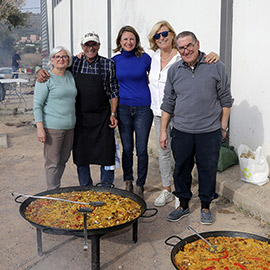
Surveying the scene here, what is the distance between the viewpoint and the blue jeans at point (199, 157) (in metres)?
4.00

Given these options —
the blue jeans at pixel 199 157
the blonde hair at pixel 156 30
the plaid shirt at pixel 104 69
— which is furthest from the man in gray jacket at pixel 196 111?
A: the plaid shirt at pixel 104 69

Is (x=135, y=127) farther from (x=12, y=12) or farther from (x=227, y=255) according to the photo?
(x=12, y=12)

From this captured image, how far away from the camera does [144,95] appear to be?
183 inches

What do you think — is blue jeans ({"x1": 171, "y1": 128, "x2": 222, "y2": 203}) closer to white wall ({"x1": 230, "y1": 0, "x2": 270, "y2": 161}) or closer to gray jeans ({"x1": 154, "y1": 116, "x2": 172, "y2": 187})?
gray jeans ({"x1": 154, "y1": 116, "x2": 172, "y2": 187})

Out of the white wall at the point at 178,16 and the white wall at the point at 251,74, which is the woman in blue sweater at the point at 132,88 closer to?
the white wall at the point at 251,74

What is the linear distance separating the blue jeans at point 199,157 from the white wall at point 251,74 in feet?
5.03

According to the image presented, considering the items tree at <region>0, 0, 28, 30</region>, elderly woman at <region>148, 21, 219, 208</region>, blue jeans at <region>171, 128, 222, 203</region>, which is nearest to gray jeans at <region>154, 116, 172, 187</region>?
elderly woman at <region>148, 21, 219, 208</region>

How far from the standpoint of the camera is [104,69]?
4.43m

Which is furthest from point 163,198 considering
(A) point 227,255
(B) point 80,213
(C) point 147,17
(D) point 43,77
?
(C) point 147,17

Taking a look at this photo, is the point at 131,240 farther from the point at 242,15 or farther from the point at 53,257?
the point at 242,15

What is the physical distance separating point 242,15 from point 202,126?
7.93 ft

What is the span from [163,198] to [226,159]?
4.10 feet

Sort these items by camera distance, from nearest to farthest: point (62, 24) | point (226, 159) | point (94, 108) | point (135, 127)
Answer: point (94, 108), point (135, 127), point (226, 159), point (62, 24)

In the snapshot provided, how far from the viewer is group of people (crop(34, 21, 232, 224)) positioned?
3879 mm
